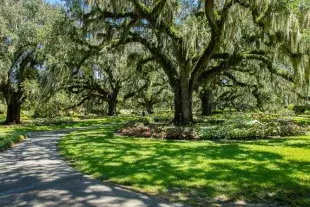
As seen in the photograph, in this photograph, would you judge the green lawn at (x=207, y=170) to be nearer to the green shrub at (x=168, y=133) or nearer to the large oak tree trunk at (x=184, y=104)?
the green shrub at (x=168, y=133)

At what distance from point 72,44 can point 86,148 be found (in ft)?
22.3

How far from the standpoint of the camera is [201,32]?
14578mm

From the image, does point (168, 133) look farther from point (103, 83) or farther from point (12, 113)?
point (103, 83)

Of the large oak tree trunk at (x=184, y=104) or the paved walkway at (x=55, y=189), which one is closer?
the paved walkway at (x=55, y=189)

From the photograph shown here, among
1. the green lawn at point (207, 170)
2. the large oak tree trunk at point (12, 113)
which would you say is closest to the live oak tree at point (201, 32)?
the green lawn at point (207, 170)

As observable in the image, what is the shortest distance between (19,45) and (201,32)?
13515 mm

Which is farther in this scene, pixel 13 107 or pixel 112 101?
pixel 112 101

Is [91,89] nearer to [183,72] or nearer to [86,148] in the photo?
[183,72]

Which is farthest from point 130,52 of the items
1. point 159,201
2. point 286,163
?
point 159,201

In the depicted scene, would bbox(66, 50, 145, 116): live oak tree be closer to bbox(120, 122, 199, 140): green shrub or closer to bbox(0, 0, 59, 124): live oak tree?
bbox(0, 0, 59, 124): live oak tree

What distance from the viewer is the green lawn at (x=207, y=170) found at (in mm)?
5184

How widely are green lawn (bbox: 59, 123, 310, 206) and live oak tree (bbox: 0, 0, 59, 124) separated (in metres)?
13.6

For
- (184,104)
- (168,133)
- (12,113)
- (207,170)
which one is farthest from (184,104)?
(12,113)

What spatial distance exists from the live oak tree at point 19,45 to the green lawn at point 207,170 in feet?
44.7
